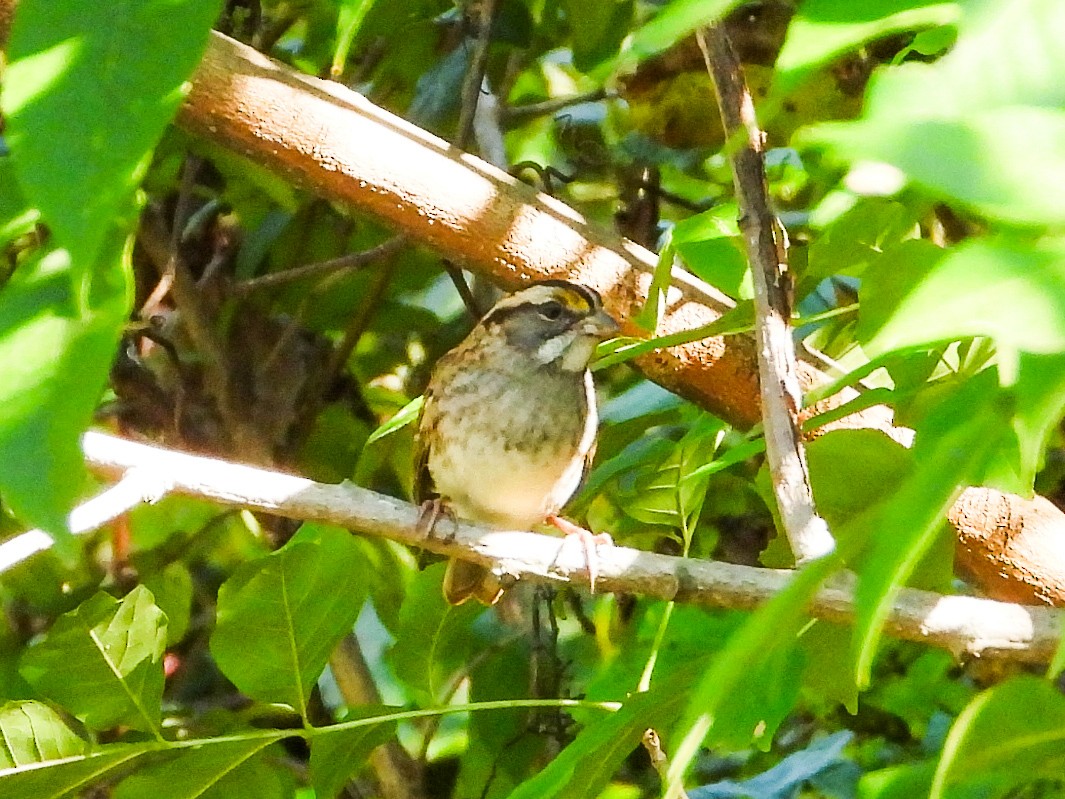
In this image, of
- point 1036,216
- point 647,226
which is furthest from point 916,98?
point 647,226

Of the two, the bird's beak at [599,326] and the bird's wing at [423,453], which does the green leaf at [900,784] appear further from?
the bird's wing at [423,453]

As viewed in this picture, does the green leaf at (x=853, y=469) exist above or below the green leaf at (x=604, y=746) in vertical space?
above

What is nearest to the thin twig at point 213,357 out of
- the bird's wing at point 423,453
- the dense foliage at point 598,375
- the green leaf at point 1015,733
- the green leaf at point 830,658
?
the dense foliage at point 598,375

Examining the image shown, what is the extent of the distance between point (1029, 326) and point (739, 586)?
661mm

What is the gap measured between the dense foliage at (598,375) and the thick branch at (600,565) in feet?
0.20

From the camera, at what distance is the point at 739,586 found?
104 cm

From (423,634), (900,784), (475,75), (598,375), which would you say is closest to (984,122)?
(900,784)

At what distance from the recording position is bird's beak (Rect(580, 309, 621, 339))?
1.88 m

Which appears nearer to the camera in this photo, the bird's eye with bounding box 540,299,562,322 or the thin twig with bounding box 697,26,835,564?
the thin twig with bounding box 697,26,835,564

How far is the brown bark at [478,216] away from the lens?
4.26ft

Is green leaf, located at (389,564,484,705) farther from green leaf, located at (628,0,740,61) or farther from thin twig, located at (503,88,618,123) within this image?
green leaf, located at (628,0,740,61)

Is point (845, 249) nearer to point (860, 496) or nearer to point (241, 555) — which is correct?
point (860, 496)

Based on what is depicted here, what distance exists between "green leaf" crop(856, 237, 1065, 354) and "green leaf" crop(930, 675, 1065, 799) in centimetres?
37

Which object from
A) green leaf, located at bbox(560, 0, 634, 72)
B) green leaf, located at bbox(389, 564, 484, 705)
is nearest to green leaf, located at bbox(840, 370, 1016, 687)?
green leaf, located at bbox(389, 564, 484, 705)
